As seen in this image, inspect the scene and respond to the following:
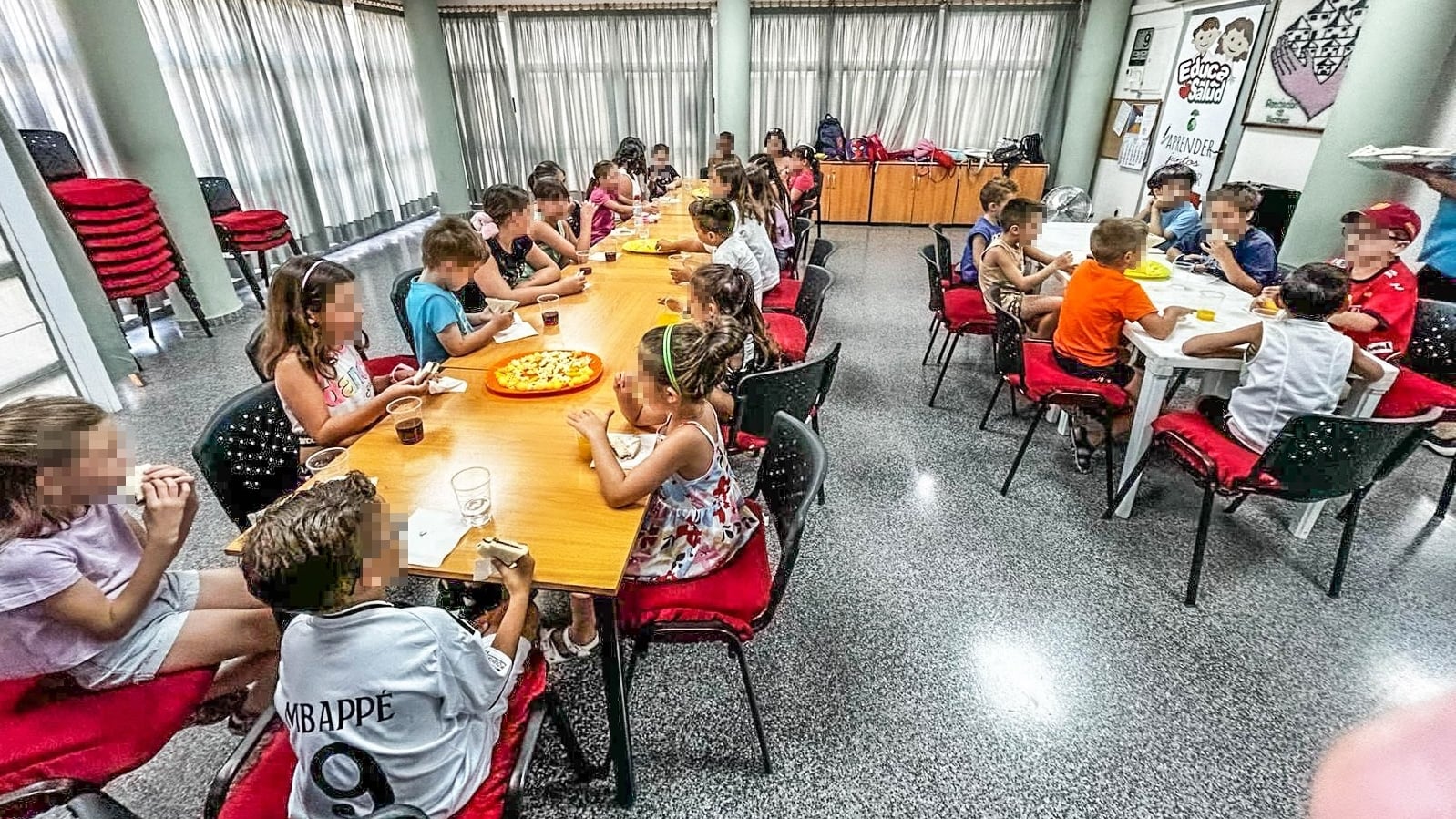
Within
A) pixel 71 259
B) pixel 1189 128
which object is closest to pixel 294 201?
pixel 71 259

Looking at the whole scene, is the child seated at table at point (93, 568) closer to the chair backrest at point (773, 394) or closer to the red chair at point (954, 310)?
the chair backrest at point (773, 394)

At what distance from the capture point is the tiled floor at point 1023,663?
1.76 m

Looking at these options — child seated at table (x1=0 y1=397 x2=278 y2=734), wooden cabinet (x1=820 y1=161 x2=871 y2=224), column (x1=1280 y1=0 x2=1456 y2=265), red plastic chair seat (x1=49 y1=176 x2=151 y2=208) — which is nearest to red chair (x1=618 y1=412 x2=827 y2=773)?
child seated at table (x1=0 y1=397 x2=278 y2=734)

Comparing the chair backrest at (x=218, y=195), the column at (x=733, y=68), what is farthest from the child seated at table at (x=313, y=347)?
the column at (x=733, y=68)

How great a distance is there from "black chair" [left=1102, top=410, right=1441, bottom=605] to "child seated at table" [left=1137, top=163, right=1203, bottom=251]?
2158 mm

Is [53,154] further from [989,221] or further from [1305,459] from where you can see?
[1305,459]

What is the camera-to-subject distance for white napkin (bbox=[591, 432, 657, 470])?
1.71m

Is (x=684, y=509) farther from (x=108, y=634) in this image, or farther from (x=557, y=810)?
(x=108, y=634)

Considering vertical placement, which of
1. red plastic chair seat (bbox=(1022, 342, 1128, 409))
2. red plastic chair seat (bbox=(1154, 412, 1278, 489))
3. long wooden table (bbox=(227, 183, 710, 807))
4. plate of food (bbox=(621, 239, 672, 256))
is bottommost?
red plastic chair seat (bbox=(1154, 412, 1278, 489))

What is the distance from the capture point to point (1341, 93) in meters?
3.93

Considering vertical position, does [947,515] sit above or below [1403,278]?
below

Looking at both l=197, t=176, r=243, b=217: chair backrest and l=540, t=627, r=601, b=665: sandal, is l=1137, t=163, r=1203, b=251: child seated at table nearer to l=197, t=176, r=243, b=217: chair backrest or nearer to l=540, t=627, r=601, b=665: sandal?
l=540, t=627, r=601, b=665: sandal

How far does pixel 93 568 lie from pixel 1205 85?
8.35 m

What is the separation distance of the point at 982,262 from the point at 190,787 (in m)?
4.05
